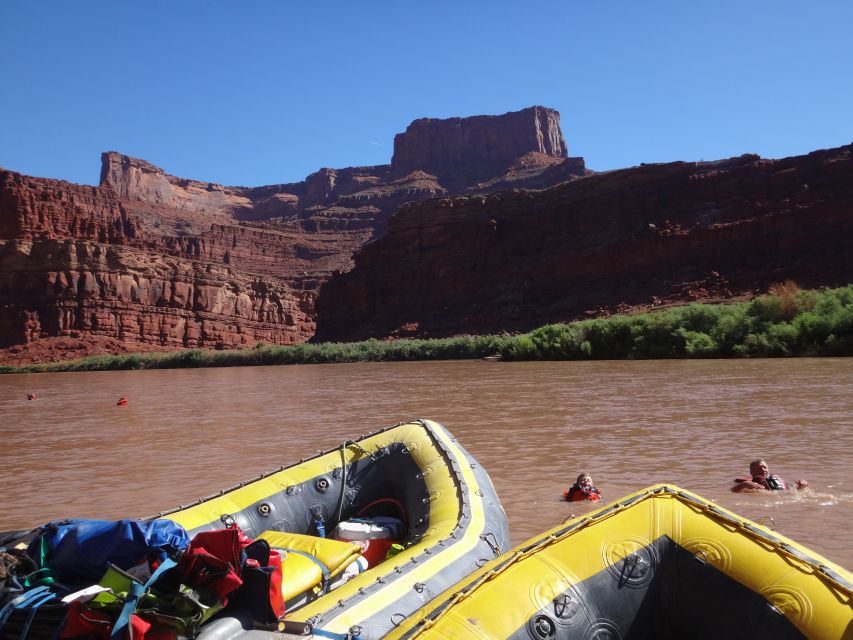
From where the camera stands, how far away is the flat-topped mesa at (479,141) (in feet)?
403

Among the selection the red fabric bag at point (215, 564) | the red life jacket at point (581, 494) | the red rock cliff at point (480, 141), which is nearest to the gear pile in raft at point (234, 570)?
the red fabric bag at point (215, 564)

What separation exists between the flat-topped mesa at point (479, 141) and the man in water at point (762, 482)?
394 ft

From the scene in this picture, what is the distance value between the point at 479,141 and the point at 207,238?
55473 millimetres

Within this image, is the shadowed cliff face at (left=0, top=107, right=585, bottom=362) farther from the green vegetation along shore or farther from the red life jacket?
the red life jacket

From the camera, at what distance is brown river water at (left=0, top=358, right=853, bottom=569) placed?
588 cm

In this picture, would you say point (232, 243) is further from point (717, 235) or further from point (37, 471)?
point (37, 471)

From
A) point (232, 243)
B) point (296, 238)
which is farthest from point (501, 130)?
point (232, 243)

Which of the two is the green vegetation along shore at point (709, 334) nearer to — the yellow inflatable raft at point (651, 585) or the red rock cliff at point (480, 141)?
the yellow inflatable raft at point (651, 585)

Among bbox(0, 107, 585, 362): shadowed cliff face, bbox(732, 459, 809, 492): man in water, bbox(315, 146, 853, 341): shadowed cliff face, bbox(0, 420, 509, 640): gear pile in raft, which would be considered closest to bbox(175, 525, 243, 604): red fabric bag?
bbox(0, 420, 509, 640): gear pile in raft

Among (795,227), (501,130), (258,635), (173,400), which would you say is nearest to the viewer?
(258,635)

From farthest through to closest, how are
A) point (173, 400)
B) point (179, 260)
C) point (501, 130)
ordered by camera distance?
1. point (501, 130)
2. point (179, 260)
3. point (173, 400)

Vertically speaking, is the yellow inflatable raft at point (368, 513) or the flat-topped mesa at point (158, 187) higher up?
the flat-topped mesa at point (158, 187)

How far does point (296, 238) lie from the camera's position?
352 ft

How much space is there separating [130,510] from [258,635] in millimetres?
4129
